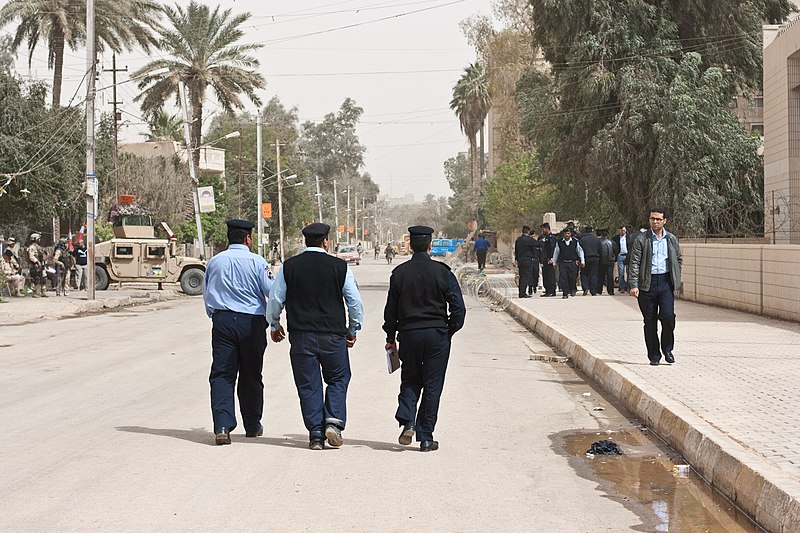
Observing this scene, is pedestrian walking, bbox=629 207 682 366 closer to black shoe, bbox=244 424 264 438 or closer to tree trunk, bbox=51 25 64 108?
black shoe, bbox=244 424 264 438

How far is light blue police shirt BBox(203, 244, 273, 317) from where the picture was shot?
359 inches

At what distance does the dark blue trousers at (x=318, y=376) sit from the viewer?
8594 mm

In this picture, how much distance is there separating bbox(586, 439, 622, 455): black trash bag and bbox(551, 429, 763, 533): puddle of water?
0.07 metres

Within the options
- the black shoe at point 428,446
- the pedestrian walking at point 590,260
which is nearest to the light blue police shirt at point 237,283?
the black shoe at point 428,446

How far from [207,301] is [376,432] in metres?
1.83

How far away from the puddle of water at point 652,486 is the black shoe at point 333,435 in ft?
5.83

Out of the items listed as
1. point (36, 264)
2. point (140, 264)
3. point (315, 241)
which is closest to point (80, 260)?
point (140, 264)

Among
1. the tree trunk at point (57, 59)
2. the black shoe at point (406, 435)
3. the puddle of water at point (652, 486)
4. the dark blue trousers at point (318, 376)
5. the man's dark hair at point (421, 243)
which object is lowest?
the puddle of water at point (652, 486)

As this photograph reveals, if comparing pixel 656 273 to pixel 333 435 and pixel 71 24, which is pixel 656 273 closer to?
pixel 333 435

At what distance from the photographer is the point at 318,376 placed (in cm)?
871

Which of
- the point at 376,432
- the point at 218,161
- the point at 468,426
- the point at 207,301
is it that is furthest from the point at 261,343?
the point at 218,161

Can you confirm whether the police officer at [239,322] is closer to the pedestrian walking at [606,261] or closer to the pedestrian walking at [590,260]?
the pedestrian walking at [590,260]

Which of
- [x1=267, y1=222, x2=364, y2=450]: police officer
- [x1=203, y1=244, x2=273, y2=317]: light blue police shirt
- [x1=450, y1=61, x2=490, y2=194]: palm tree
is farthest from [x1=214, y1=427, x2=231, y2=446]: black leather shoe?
[x1=450, y1=61, x2=490, y2=194]: palm tree

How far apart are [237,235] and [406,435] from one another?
7.30ft
